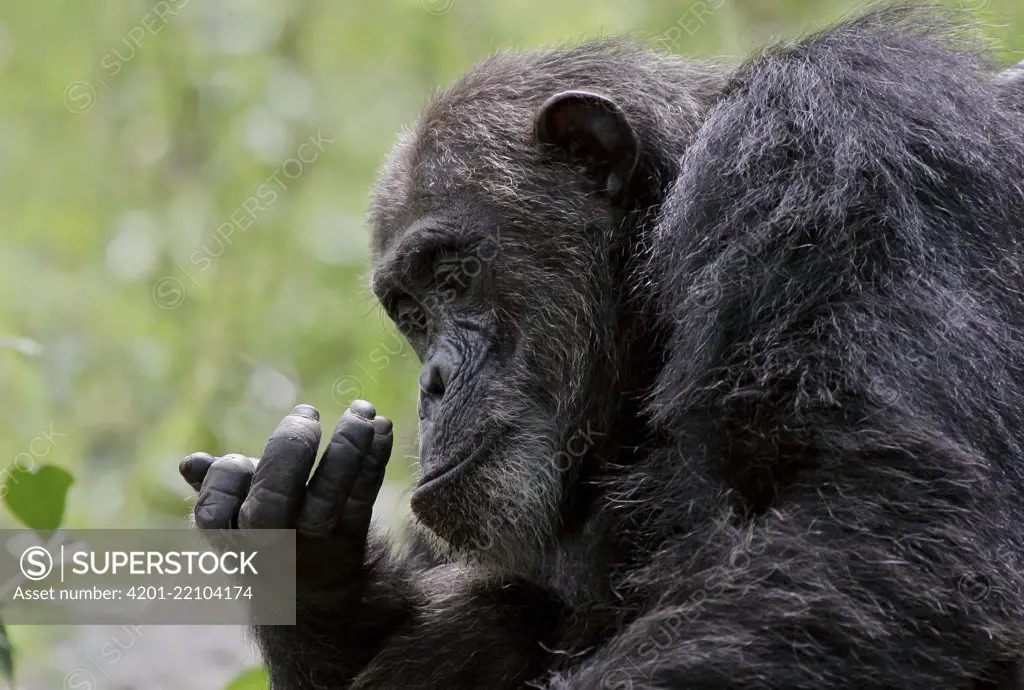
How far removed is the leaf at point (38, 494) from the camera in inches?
151

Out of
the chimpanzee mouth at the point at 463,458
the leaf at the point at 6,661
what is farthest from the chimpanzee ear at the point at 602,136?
the leaf at the point at 6,661

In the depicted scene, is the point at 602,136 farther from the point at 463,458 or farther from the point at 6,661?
the point at 6,661

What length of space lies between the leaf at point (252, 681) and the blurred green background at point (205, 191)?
274 cm

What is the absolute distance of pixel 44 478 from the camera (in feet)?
12.6

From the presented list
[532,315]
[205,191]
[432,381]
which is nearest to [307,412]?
[432,381]

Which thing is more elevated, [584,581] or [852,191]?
[852,191]

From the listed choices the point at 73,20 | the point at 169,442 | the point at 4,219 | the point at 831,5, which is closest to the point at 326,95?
the point at 73,20

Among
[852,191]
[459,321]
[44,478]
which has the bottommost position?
[44,478]

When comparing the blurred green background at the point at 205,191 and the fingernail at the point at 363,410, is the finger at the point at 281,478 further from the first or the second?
the blurred green background at the point at 205,191

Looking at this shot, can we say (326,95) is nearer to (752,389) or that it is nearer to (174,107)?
(174,107)

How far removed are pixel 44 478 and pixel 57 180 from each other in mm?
5097

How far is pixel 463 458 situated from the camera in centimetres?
424

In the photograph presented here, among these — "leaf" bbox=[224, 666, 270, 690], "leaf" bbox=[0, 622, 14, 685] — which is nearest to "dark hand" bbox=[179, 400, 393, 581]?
"leaf" bbox=[224, 666, 270, 690]

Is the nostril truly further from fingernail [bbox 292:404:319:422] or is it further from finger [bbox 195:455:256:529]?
finger [bbox 195:455:256:529]
